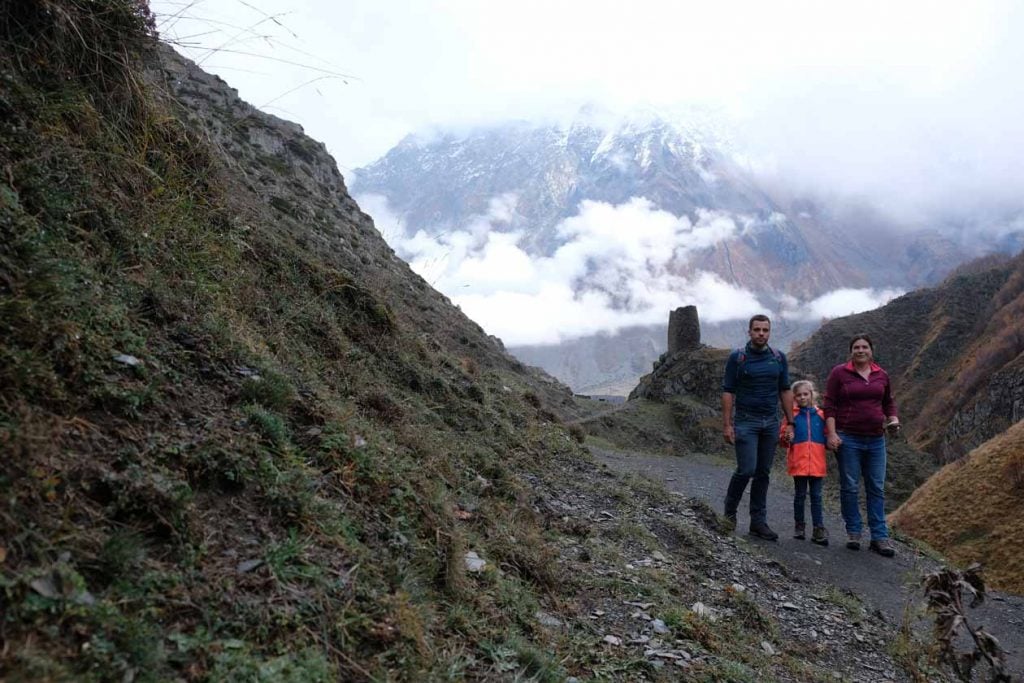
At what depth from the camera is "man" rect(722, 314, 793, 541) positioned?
7.20 m

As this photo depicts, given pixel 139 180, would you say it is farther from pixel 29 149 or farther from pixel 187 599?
pixel 187 599

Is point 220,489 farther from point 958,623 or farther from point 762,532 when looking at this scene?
point 762,532

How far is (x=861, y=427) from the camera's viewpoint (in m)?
7.14

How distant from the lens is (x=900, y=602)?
6.02 metres

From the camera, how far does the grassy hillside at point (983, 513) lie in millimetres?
7758

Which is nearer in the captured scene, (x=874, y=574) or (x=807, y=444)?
(x=874, y=574)

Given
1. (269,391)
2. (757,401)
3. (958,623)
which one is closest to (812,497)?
(757,401)

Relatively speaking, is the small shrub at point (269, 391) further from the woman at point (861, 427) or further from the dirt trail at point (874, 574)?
the woman at point (861, 427)

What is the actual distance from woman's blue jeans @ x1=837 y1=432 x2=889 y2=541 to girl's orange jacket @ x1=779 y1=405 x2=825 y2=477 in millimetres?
315

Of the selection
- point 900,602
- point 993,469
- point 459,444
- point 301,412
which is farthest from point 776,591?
point 993,469

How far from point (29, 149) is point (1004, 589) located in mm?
10256

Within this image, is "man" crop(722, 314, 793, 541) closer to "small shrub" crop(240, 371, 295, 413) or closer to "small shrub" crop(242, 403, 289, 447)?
"small shrub" crop(240, 371, 295, 413)

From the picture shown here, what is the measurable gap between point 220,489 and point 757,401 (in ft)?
20.5

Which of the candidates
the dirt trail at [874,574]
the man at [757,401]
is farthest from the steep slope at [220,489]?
the man at [757,401]
